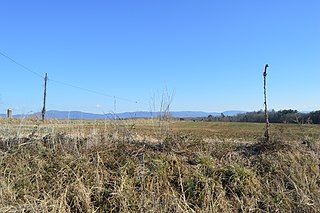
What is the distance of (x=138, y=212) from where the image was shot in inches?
268

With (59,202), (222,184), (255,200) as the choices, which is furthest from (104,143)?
(255,200)

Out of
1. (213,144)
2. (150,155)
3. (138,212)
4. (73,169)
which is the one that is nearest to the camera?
(138,212)

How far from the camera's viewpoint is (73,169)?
7.95 m

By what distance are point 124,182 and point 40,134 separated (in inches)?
151

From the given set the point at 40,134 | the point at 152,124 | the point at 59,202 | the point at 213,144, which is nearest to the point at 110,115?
the point at 152,124

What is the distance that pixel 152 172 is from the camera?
25.9ft

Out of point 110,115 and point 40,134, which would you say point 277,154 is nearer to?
point 110,115

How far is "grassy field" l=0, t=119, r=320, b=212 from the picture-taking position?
7094 millimetres

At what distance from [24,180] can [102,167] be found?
1.62 m

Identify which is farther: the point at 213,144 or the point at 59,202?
the point at 213,144

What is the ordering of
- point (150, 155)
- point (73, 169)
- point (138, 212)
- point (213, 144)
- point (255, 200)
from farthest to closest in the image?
point (213, 144), point (150, 155), point (73, 169), point (255, 200), point (138, 212)

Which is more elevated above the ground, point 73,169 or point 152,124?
point 152,124

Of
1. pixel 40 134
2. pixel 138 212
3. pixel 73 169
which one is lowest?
pixel 138 212

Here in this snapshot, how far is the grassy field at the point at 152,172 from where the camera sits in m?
7.09
